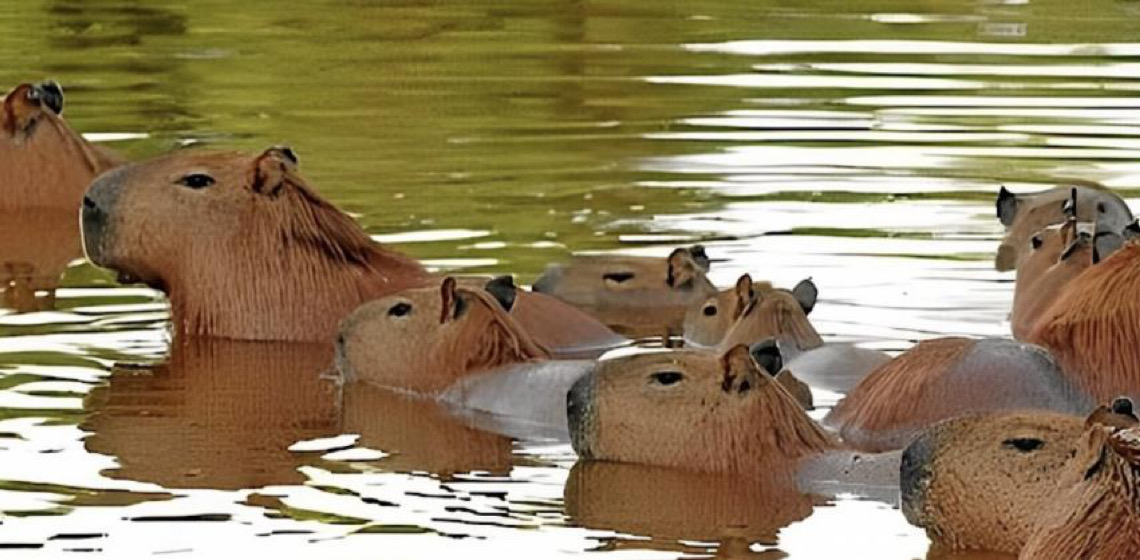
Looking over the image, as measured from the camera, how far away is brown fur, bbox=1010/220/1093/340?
32.3 ft

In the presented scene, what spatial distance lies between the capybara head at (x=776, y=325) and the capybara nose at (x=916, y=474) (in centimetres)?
223

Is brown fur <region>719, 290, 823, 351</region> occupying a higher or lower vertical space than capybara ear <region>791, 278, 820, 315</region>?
lower

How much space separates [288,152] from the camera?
1065 cm

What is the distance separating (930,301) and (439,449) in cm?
268

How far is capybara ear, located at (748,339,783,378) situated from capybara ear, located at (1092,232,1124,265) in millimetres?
1518

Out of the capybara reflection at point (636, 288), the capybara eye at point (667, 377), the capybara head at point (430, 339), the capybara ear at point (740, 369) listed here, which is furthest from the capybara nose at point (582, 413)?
the capybara reflection at point (636, 288)

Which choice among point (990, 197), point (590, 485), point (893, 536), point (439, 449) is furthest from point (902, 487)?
point (990, 197)

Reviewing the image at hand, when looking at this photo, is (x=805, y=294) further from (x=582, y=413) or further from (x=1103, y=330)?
(x=582, y=413)

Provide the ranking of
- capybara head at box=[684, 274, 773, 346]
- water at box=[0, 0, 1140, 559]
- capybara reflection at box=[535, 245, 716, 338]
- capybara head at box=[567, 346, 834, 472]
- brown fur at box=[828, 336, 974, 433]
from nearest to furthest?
water at box=[0, 0, 1140, 559] < capybara head at box=[567, 346, 834, 472] < brown fur at box=[828, 336, 974, 433] < capybara head at box=[684, 274, 773, 346] < capybara reflection at box=[535, 245, 716, 338]

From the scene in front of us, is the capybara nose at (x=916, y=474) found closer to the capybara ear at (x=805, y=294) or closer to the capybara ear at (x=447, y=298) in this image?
the capybara ear at (x=447, y=298)

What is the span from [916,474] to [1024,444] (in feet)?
0.94

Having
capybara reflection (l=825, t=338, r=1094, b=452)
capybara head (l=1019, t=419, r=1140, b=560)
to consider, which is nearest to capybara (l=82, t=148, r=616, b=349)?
capybara reflection (l=825, t=338, r=1094, b=452)

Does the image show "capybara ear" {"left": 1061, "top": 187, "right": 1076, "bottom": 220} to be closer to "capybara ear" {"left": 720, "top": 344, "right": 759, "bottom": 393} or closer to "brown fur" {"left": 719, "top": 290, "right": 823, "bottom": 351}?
"brown fur" {"left": 719, "top": 290, "right": 823, "bottom": 351}

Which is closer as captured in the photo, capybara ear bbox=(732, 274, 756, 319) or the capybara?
capybara ear bbox=(732, 274, 756, 319)
